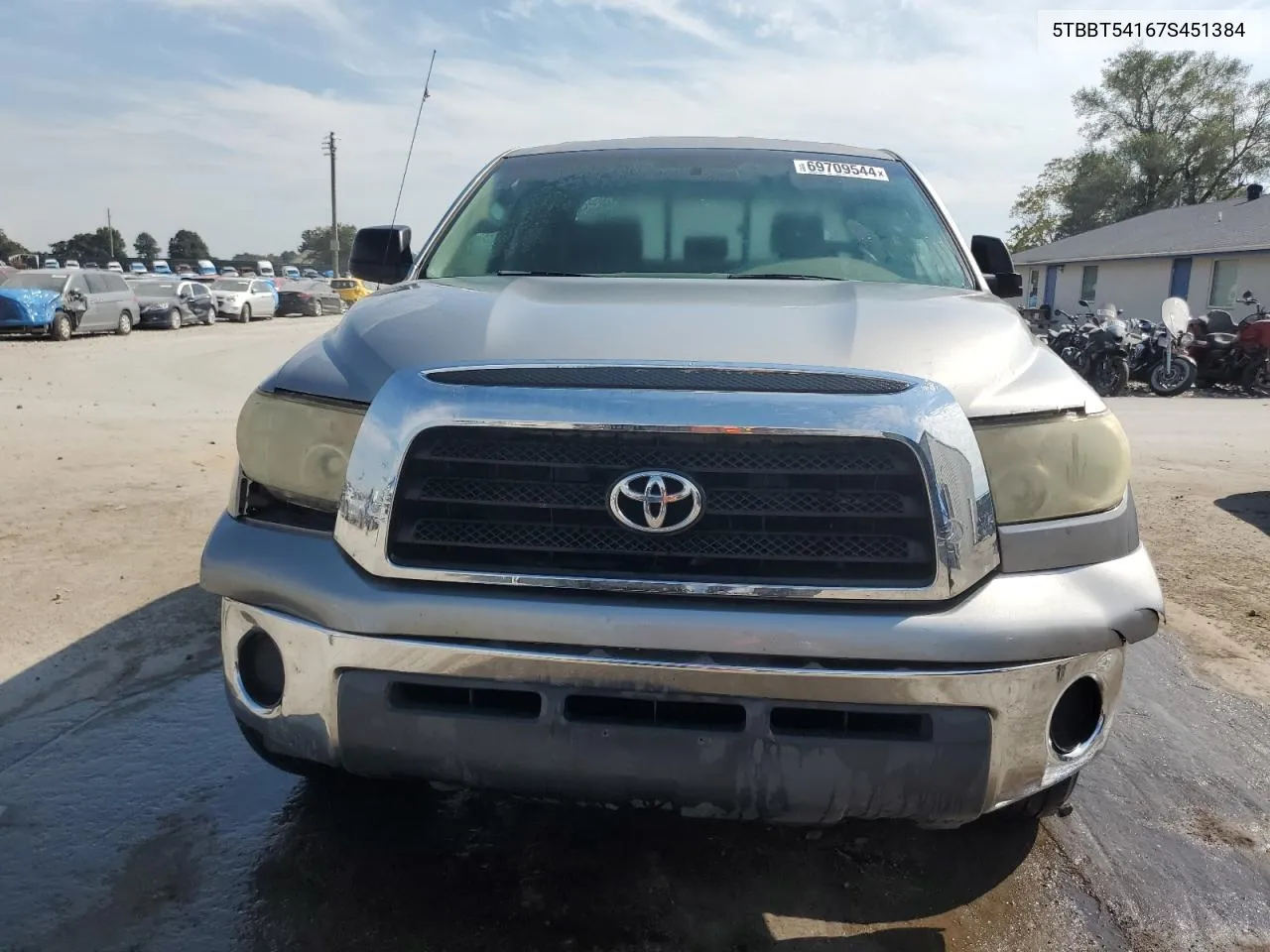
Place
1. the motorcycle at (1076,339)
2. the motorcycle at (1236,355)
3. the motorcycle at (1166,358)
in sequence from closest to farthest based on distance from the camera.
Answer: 1. the motorcycle at (1166,358)
2. the motorcycle at (1076,339)
3. the motorcycle at (1236,355)

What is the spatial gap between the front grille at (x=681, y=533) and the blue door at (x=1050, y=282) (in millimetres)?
42096

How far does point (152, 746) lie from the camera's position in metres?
3.17

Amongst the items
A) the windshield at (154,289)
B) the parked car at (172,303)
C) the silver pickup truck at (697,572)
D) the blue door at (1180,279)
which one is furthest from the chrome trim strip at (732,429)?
the blue door at (1180,279)

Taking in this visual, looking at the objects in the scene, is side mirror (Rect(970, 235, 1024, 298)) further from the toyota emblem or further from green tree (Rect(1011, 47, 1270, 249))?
green tree (Rect(1011, 47, 1270, 249))

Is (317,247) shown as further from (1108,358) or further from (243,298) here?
(1108,358)

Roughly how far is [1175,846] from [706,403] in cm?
195

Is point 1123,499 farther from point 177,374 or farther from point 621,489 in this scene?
point 177,374

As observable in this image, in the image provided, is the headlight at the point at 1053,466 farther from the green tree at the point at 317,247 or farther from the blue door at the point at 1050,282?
the green tree at the point at 317,247

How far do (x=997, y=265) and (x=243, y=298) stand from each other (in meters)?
34.4

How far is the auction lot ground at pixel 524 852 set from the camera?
232 centimetres

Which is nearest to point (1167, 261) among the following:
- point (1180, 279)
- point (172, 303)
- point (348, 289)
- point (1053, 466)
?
point (1180, 279)

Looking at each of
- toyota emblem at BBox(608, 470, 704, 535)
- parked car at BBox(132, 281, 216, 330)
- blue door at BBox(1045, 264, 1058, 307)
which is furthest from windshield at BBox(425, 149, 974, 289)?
blue door at BBox(1045, 264, 1058, 307)

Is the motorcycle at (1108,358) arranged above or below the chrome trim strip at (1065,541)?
below

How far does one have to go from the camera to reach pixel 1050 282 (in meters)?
41.0
